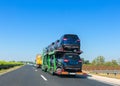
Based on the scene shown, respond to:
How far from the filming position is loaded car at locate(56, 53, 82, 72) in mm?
27375

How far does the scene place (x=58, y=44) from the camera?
1195 inches

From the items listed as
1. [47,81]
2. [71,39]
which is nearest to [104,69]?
[71,39]

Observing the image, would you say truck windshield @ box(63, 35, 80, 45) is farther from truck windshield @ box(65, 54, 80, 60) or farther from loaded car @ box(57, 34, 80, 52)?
truck windshield @ box(65, 54, 80, 60)

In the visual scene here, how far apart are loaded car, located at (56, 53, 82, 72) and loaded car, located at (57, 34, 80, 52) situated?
3.09 ft

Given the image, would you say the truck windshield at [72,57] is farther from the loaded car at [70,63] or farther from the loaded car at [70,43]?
the loaded car at [70,43]

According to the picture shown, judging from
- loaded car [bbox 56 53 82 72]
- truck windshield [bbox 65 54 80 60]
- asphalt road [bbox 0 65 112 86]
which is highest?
truck windshield [bbox 65 54 80 60]

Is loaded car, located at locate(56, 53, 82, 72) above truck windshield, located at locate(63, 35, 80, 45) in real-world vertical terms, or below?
below

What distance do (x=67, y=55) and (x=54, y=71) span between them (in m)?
2.91

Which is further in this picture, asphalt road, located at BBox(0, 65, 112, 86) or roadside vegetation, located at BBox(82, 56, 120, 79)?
roadside vegetation, located at BBox(82, 56, 120, 79)

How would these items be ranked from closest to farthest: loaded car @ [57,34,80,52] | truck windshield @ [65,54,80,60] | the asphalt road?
the asphalt road, truck windshield @ [65,54,80,60], loaded car @ [57,34,80,52]

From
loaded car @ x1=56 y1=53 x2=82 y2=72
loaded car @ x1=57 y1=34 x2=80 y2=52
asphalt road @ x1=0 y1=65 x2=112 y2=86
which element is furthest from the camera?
loaded car @ x1=57 y1=34 x2=80 y2=52

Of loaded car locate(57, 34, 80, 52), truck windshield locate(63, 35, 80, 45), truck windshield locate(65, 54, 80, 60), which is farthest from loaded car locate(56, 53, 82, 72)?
truck windshield locate(63, 35, 80, 45)

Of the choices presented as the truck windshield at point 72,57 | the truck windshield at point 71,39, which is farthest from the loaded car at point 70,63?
the truck windshield at point 71,39

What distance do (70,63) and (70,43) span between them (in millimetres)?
2153
